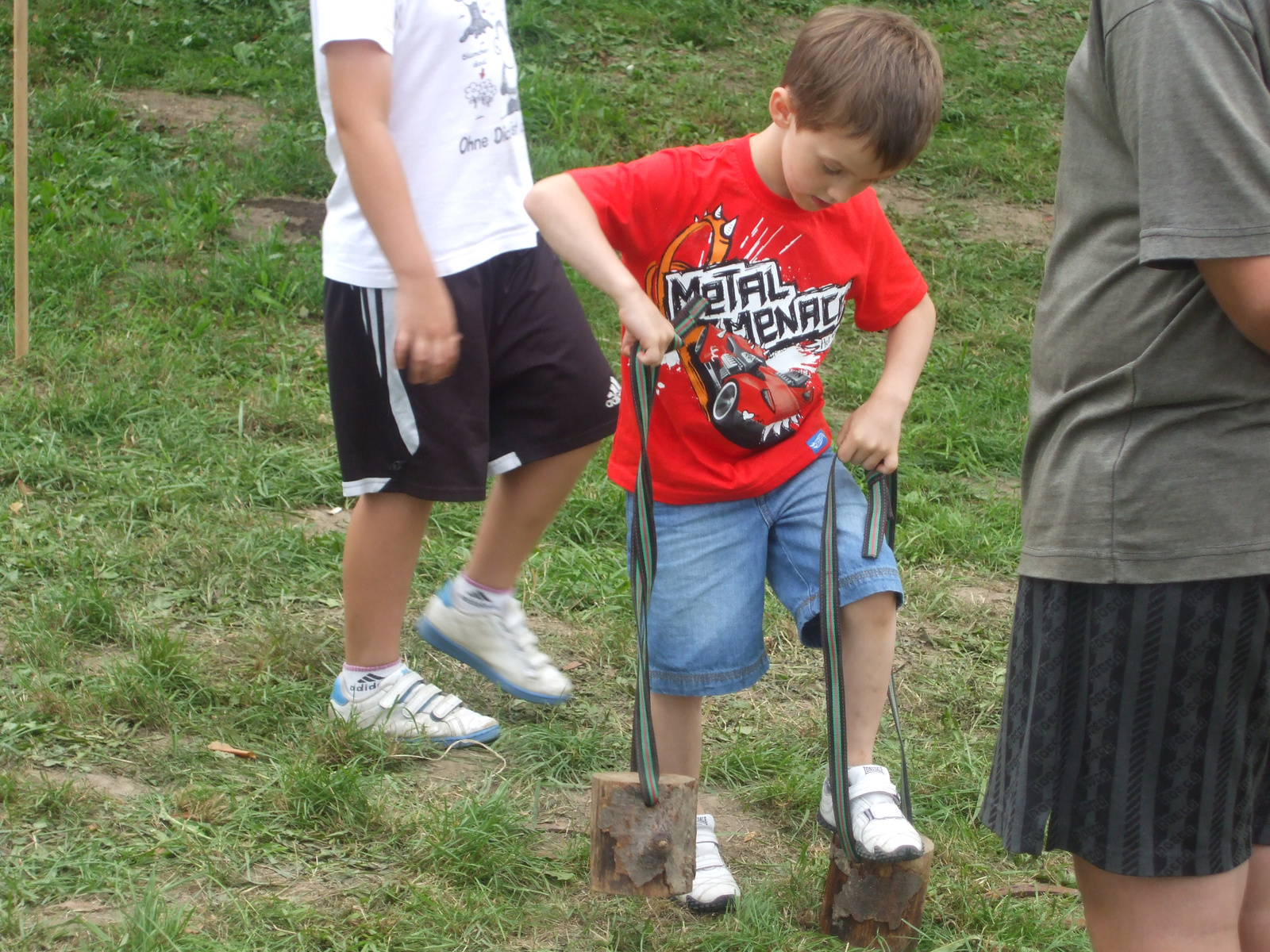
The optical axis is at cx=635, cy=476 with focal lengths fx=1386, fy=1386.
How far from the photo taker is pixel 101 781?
2525 millimetres

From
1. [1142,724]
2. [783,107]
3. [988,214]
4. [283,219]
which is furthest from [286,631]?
[988,214]

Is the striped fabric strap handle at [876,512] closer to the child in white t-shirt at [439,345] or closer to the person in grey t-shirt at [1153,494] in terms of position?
the person in grey t-shirt at [1153,494]

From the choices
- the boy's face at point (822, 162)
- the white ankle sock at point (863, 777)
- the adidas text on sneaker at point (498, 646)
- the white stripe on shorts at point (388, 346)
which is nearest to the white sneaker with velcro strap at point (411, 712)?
the adidas text on sneaker at point (498, 646)

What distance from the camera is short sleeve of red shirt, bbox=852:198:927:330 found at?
87.8 inches

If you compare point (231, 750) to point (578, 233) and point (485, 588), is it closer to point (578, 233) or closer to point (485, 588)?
point (485, 588)

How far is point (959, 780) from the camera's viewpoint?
2.71m

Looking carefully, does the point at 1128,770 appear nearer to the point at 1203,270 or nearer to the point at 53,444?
the point at 1203,270

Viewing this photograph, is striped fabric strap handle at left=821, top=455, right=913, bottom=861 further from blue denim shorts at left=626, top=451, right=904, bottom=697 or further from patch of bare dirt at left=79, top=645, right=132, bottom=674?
patch of bare dirt at left=79, top=645, right=132, bottom=674

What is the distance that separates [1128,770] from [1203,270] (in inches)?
21.8

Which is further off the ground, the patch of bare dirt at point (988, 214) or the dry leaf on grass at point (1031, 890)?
the patch of bare dirt at point (988, 214)

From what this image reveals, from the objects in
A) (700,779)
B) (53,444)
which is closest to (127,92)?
(53,444)

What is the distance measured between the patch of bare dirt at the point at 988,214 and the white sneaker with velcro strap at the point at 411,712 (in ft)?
14.4

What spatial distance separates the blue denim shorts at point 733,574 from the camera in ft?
7.19

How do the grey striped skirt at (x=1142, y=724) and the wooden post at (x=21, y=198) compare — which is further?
the wooden post at (x=21, y=198)
